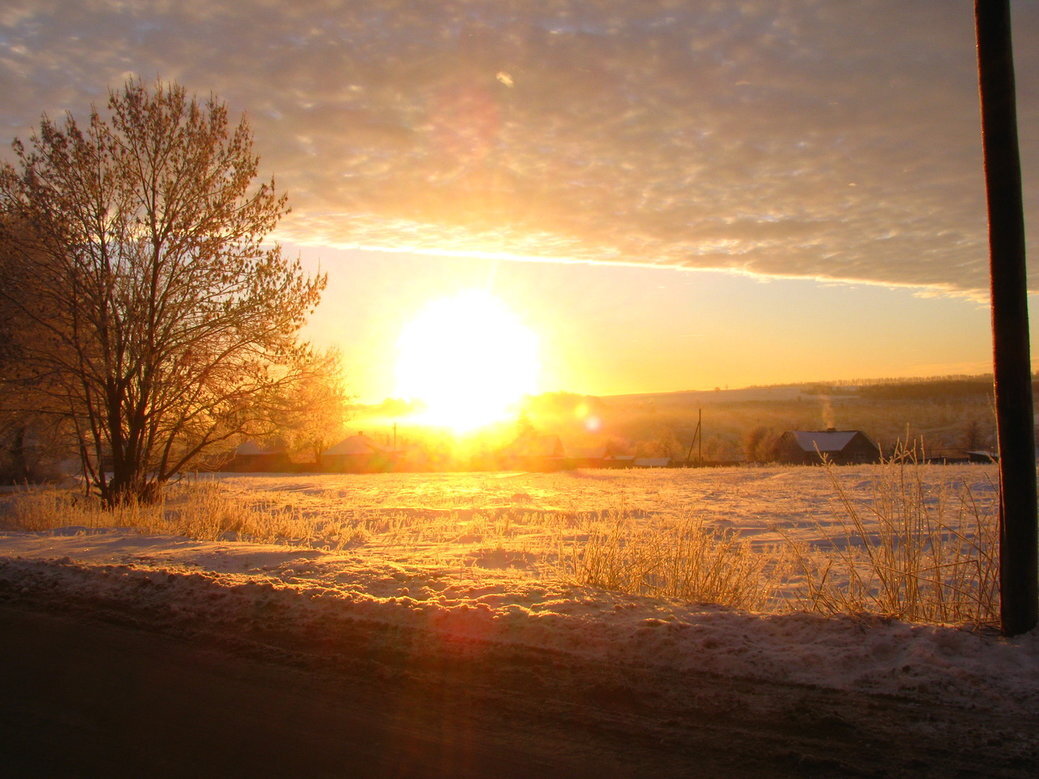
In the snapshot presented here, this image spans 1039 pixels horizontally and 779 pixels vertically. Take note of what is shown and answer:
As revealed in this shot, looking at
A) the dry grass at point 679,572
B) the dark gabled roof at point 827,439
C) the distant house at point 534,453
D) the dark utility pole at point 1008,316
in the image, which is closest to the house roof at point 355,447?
the distant house at point 534,453

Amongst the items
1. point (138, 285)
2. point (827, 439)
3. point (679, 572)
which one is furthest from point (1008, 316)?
point (827, 439)

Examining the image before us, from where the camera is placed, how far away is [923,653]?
452cm

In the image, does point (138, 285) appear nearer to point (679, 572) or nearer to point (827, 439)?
point (679, 572)

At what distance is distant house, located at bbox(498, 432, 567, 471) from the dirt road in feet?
215

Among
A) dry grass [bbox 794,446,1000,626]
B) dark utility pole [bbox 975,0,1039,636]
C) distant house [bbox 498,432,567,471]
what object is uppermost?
dark utility pole [bbox 975,0,1039,636]

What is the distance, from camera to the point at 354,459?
73.2 metres

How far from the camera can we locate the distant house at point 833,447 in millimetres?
58188

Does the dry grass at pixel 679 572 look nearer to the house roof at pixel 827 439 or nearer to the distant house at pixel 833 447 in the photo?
the distant house at pixel 833 447

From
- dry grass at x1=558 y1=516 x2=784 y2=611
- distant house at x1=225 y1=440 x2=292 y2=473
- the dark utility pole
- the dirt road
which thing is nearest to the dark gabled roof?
distant house at x1=225 y1=440 x2=292 y2=473

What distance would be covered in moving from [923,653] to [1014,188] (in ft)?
9.95

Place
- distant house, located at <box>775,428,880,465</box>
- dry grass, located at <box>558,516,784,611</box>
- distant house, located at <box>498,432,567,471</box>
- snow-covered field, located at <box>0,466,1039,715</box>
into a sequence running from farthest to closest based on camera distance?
distant house, located at <box>498,432,567,471</box> < distant house, located at <box>775,428,880,465</box> < dry grass, located at <box>558,516,784,611</box> < snow-covered field, located at <box>0,466,1039,715</box>

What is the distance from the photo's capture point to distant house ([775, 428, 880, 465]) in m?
58.2

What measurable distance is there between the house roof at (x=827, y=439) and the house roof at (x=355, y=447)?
39040 mm

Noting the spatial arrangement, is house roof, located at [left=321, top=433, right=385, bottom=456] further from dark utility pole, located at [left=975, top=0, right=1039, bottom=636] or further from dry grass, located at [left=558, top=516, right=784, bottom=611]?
dark utility pole, located at [left=975, top=0, right=1039, bottom=636]
